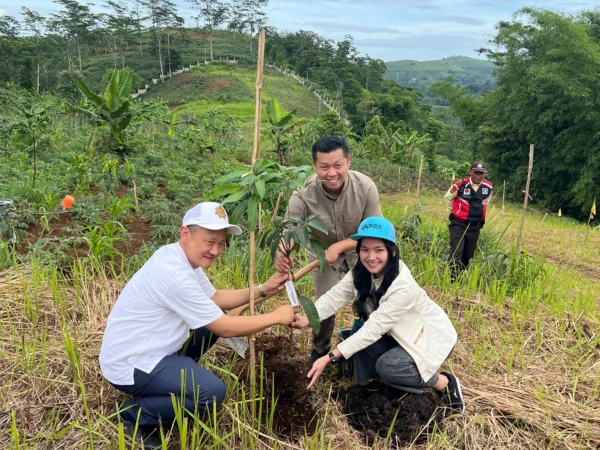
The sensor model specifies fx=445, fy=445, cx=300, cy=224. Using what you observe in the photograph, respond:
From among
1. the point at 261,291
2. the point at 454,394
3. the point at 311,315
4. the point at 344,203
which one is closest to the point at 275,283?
the point at 261,291

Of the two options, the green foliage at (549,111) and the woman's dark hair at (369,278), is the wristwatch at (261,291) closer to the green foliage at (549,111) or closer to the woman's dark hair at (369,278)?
the woman's dark hair at (369,278)

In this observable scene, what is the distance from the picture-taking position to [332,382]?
2.56 m

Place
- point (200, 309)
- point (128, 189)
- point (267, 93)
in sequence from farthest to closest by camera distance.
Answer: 1. point (267, 93)
2. point (128, 189)
3. point (200, 309)

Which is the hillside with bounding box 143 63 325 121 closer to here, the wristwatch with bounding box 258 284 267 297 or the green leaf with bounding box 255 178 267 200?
the wristwatch with bounding box 258 284 267 297

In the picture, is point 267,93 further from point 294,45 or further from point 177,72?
point 294,45

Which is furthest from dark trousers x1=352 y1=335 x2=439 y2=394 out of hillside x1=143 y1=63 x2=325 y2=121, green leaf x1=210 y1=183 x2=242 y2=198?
hillside x1=143 y1=63 x2=325 y2=121

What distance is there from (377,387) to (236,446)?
825 mm

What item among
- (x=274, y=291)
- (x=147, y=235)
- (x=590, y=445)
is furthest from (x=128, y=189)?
(x=590, y=445)

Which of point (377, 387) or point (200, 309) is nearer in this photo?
point (200, 309)

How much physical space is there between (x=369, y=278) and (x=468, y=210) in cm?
282

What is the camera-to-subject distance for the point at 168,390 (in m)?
1.93

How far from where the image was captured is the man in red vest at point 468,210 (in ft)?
15.5

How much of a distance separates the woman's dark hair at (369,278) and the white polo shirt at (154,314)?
77cm

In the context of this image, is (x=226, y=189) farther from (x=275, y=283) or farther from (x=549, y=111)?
Result: (x=549, y=111)
